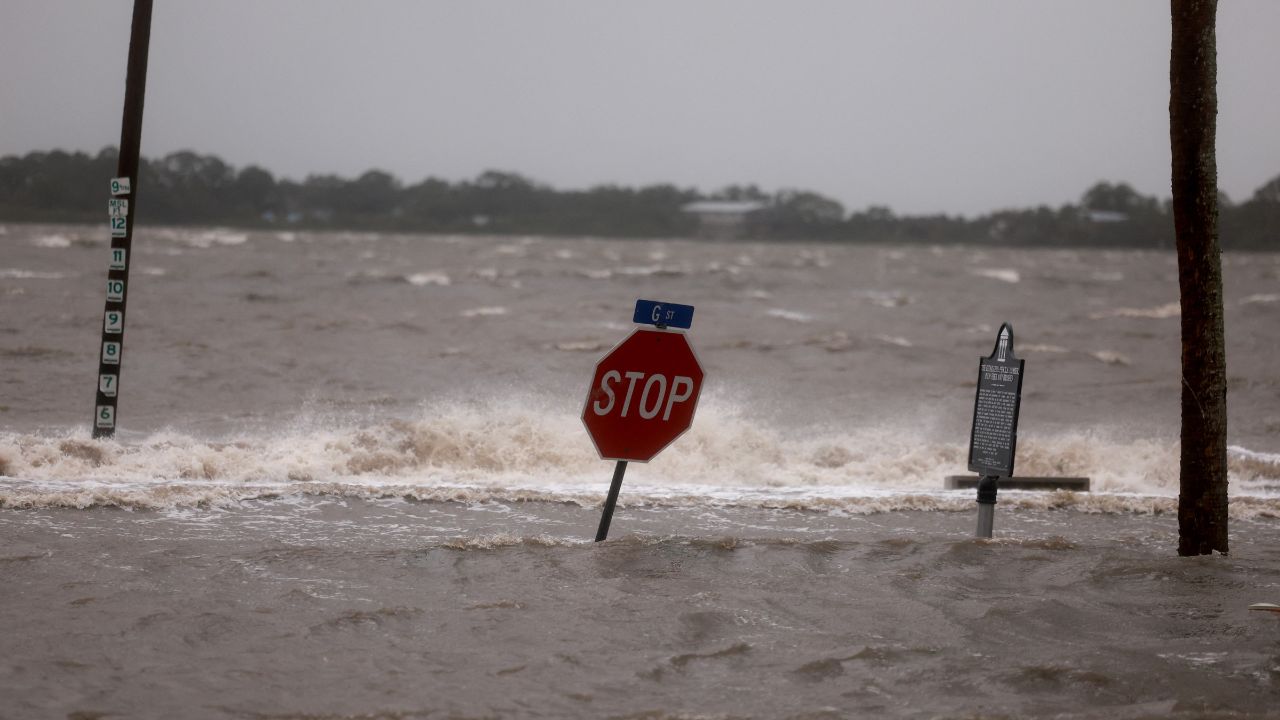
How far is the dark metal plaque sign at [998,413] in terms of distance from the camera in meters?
6.86

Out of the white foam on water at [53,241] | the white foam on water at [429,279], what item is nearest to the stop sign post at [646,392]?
the white foam on water at [429,279]

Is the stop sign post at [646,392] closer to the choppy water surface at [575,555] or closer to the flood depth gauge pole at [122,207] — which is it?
the choppy water surface at [575,555]

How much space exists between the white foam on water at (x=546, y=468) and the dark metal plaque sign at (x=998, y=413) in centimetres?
233

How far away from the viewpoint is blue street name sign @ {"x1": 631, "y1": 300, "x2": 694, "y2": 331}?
6.71 m

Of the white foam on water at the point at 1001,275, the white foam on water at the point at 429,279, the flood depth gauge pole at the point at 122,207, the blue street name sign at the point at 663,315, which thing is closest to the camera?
the blue street name sign at the point at 663,315

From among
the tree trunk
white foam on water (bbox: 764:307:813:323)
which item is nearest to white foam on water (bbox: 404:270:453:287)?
white foam on water (bbox: 764:307:813:323)

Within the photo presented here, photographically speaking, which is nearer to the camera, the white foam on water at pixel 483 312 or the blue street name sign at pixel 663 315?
the blue street name sign at pixel 663 315

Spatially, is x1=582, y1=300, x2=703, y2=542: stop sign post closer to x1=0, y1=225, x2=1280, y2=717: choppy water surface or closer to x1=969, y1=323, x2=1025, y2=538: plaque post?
x1=0, y1=225, x2=1280, y2=717: choppy water surface

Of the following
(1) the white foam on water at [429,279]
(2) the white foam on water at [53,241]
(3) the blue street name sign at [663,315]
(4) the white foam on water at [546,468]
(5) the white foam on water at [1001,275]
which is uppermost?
(5) the white foam on water at [1001,275]

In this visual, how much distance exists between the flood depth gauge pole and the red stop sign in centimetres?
602

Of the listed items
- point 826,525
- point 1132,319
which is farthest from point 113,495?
point 1132,319

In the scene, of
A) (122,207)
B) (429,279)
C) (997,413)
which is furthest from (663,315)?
(429,279)

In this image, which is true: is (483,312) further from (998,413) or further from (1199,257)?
(1199,257)

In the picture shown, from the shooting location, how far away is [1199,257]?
6816mm
